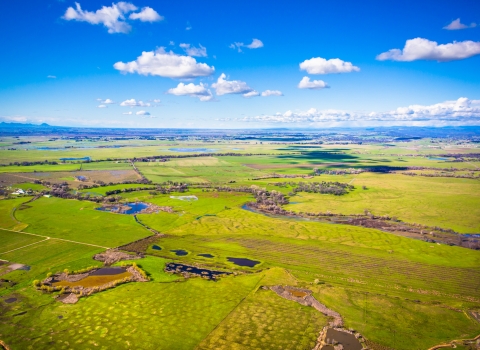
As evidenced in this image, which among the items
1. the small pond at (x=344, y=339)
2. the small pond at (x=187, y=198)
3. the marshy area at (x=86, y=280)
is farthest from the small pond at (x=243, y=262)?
the small pond at (x=187, y=198)

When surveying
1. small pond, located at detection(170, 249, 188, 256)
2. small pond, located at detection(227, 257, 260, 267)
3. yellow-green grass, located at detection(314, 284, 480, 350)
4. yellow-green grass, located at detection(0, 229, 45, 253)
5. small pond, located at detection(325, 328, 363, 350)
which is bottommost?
small pond, located at detection(325, 328, 363, 350)

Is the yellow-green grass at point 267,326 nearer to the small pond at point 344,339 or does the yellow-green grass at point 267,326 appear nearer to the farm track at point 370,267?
the small pond at point 344,339

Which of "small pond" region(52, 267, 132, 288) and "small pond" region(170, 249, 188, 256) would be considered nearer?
"small pond" region(52, 267, 132, 288)

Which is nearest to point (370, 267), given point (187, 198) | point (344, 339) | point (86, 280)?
point (344, 339)

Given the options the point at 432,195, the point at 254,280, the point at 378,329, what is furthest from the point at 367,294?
the point at 432,195

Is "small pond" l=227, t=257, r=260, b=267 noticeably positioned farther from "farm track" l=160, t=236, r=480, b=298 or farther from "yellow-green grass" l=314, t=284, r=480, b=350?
"yellow-green grass" l=314, t=284, r=480, b=350

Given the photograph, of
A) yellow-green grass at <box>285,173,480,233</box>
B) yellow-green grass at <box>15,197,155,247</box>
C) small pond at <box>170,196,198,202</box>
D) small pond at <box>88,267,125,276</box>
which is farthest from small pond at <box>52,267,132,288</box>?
yellow-green grass at <box>285,173,480,233</box>
